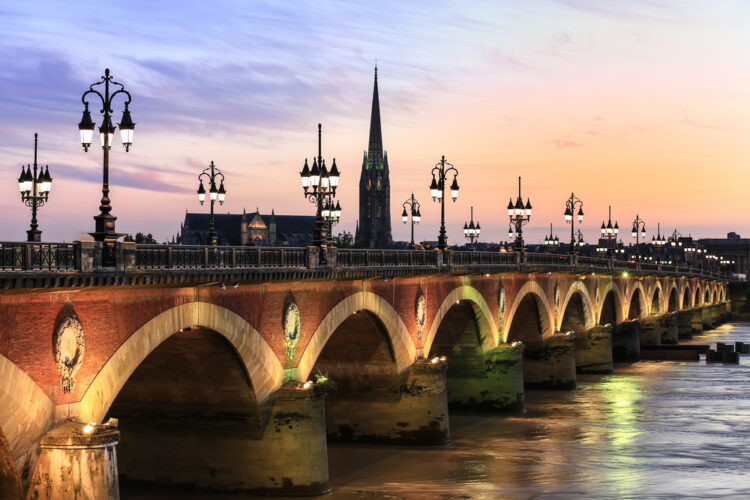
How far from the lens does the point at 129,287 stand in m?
23.1

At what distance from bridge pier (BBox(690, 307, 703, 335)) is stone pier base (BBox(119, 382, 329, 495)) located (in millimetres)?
103890

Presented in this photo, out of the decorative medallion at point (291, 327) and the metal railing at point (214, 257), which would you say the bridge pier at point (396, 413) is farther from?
the metal railing at point (214, 257)

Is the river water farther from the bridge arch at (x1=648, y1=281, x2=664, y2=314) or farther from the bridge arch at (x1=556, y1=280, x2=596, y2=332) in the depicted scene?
the bridge arch at (x1=648, y1=281, x2=664, y2=314)

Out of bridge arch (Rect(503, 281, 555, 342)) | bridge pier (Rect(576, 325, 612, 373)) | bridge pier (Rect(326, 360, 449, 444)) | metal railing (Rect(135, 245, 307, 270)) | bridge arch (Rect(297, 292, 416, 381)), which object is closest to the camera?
metal railing (Rect(135, 245, 307, 270))

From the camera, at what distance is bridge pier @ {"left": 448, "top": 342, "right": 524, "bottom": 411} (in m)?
49.7

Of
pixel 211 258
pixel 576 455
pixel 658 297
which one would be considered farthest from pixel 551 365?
pixel 658 297

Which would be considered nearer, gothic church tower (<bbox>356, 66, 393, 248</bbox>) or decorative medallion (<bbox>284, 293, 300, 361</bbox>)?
decorative medallion (<bbox>284, 293, 300, 361</bbox>)

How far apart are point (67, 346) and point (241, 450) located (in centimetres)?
907

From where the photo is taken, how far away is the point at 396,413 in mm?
38875

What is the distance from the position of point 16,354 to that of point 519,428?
28.6 m

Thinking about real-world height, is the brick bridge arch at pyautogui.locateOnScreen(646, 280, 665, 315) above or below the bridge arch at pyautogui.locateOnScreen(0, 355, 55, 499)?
above

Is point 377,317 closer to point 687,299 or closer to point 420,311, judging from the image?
point 420,311

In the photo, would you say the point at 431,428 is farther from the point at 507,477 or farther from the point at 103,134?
the point at 103,134

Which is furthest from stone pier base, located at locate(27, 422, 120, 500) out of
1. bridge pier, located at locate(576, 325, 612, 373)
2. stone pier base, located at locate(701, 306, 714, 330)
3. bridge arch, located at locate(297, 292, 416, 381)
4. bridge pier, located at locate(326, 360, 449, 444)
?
stone pier base, located at locate(701, 306, 714, 330)
